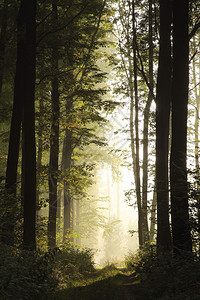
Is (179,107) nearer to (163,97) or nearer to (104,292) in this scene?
(163,97)

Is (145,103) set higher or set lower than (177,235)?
higher

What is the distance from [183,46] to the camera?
8188 mm

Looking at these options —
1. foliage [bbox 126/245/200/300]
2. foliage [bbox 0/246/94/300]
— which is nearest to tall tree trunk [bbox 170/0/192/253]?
foliage [bbox 126/245/200/300]

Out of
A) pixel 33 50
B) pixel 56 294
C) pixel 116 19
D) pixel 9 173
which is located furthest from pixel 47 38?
pixel 56 294

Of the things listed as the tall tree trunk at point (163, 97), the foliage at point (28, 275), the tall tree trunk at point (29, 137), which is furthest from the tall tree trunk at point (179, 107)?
the tall tree trunk at point (29, 137)

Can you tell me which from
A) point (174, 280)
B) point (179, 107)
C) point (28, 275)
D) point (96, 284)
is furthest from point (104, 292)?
point (179, 107)

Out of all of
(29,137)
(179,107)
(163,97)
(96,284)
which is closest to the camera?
(96,284)

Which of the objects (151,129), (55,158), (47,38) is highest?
(47,38)

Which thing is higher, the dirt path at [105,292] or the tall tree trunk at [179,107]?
the tall tree trunk at [179,107]

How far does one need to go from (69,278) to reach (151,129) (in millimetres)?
10571

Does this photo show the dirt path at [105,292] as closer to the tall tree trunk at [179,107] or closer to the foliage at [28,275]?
the foliage at [28,275]

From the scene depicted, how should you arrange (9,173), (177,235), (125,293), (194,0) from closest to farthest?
(125,293)
(177,235)
(194,0)
(9,173)

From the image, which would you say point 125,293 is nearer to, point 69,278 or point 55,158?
point 69,278

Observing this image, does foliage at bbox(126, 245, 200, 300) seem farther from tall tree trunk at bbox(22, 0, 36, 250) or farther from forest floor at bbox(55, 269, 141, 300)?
tall tree trunk at bbox(22, 0, 36, 250)
